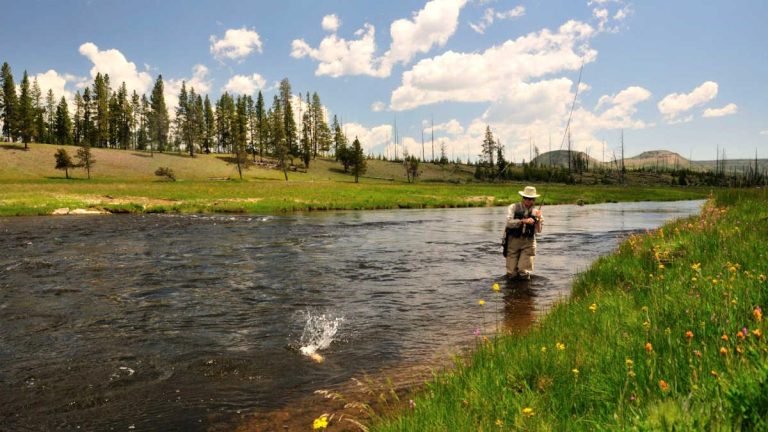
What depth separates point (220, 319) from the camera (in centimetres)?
966

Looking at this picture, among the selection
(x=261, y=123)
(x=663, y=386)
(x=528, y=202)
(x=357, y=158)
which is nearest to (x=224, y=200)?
(x=528, y=202)

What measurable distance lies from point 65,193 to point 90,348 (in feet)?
157

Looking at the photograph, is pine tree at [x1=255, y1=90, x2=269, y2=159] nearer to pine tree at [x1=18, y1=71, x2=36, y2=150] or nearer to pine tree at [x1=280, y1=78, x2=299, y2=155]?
pine tree at [x1=280, y1=78, x2=299, y2=155]

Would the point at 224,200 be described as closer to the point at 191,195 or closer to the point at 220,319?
the point at 191,195

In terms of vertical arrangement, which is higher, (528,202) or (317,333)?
(528,202)

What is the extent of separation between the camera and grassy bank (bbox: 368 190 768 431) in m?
2.84

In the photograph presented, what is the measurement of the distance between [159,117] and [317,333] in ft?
472

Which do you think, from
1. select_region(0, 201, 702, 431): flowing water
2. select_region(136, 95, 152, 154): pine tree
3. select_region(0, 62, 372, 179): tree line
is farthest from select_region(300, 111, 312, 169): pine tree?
select_region(0, 201, 702, 431): flowing water

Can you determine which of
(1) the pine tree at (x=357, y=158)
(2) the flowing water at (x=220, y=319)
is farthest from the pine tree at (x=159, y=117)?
(2) the flowing water at (x=220, y=319)

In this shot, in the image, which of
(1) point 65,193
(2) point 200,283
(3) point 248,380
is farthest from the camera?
(1) point 65,193

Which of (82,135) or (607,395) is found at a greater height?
(82,135)

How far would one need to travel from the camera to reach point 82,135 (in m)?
A: 148

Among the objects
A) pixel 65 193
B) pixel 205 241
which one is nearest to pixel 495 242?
pixel 205 241

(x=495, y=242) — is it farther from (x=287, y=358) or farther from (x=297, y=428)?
(x=297, y=428)
